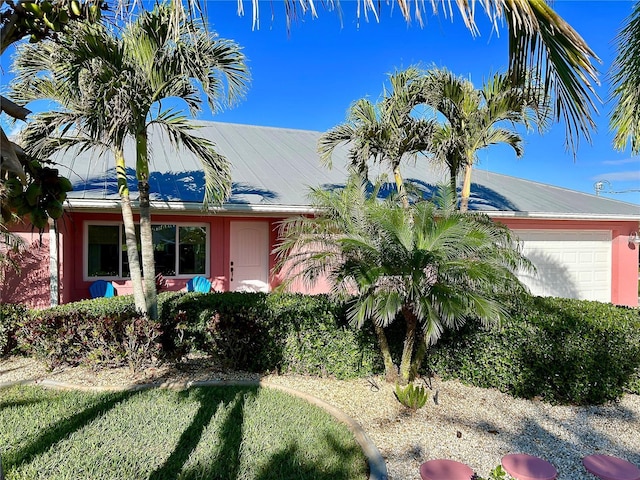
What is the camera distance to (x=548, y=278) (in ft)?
43.4

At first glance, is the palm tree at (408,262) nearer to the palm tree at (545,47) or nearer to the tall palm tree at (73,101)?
the palm tree at (545,47)

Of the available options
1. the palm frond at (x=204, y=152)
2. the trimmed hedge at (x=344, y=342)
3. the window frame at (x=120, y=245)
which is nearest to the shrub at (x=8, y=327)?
the trimmed hedge at (x=344, y=342)

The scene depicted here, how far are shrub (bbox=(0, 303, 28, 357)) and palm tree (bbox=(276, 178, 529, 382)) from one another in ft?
15.4

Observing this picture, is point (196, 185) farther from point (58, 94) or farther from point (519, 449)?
point (519, 449)

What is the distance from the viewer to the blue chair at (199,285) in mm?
10391

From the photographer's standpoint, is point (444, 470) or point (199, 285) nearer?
point (444, 470)

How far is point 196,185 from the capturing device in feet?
34.7

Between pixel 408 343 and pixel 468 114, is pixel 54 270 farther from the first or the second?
pixel 468 114

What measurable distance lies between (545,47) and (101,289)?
10.1 metres

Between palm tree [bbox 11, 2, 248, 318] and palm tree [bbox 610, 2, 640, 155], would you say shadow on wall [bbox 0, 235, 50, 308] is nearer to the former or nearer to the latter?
palm tree [bbox 11, 2, 248, 318]

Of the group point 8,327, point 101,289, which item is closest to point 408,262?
point 8,327

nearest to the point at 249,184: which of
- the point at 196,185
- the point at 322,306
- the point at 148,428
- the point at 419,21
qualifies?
the point at 196,185

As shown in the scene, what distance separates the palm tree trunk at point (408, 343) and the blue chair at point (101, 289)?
23.9 feet

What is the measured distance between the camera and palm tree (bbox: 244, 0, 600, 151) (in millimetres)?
2114
